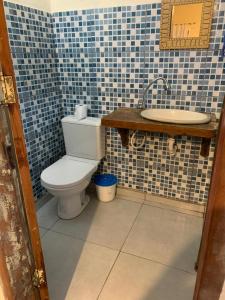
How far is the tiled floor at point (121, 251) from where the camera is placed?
1.46 metres

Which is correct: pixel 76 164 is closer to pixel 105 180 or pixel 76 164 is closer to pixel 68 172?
pixel 68 172

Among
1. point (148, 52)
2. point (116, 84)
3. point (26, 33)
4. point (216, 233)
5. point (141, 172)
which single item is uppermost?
point (26, 33)

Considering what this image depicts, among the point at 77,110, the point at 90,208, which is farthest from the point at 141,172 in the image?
the point at 77,110

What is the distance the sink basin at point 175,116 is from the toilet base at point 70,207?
93 centimetres

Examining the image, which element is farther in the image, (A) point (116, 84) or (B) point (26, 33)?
(A) point (116, 84)

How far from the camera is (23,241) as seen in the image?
3.12 ft

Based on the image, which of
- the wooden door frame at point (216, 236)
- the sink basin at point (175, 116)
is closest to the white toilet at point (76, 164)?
the sink basin at point (175, 116)

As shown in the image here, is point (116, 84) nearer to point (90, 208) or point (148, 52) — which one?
point (148, 52)

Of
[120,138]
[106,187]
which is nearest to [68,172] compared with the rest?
[106,187]

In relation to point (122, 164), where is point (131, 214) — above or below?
below

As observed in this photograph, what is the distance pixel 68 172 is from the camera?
196 cm

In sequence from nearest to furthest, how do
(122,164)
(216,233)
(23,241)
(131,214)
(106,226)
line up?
(216,233) < (23,241) < (106,226) < (131,214) < (122,164)

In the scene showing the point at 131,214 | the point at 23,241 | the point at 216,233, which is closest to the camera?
the point at 216,233

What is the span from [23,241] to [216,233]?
0.72 meters
